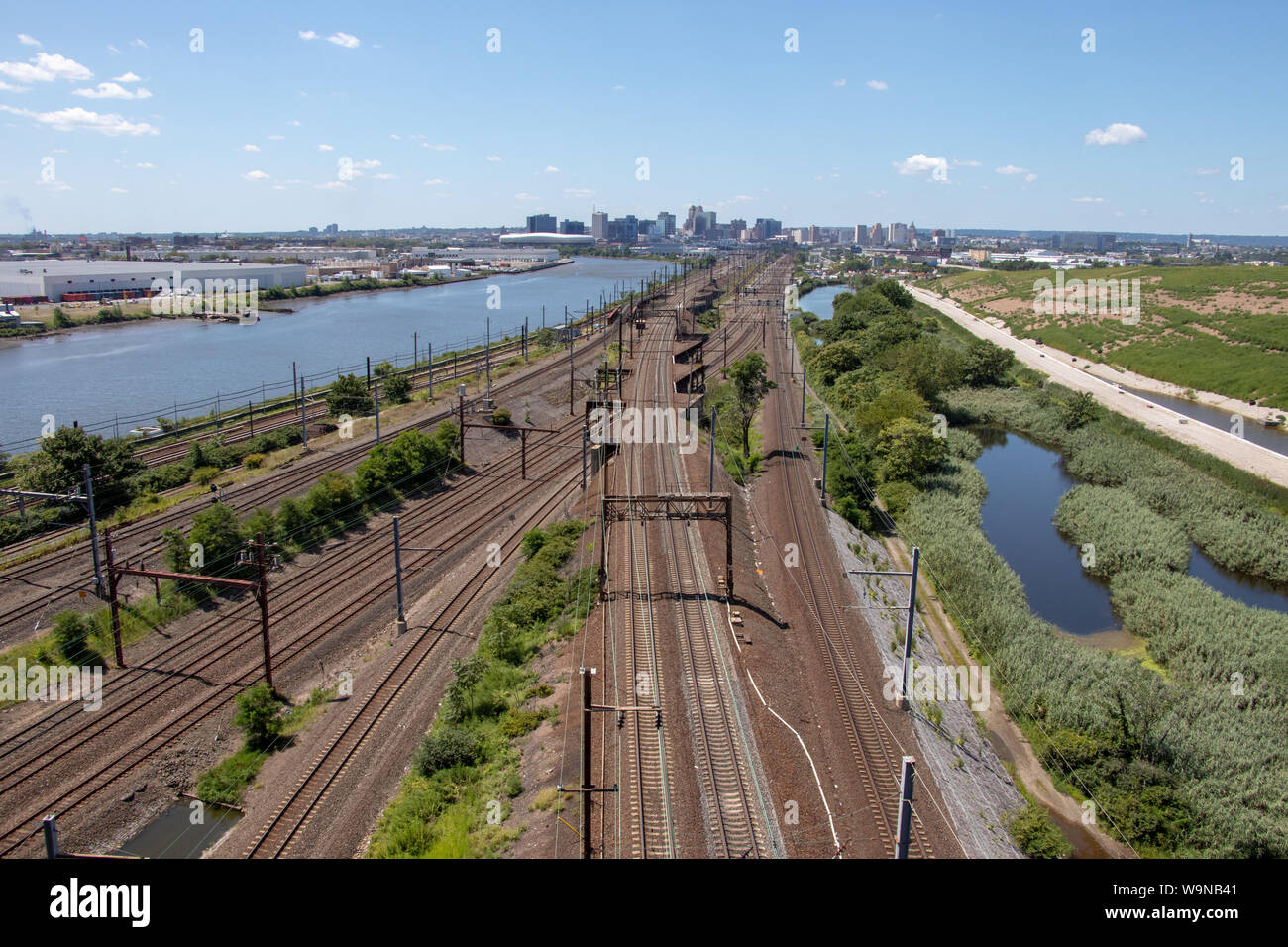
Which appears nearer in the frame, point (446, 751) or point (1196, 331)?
point (446, 751)

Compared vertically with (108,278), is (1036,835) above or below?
below

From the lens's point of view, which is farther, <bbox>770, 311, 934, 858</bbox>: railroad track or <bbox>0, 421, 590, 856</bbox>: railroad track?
<bbox>0, 421, 590, 856</bbox>: railroad track

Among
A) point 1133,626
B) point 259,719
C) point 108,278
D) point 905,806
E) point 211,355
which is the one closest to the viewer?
point 905,806

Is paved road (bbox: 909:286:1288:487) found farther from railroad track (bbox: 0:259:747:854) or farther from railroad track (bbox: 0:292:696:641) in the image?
railroad track (bbox: 0:259:747:854)

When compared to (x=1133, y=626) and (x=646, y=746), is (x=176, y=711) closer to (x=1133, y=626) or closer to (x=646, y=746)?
(x=646, y=746)

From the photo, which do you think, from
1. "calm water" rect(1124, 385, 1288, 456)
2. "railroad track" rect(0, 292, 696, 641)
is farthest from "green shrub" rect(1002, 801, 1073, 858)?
"calm water" rect(1124, 385, 1288, 456)

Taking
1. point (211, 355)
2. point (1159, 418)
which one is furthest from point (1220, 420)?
point (211, 355)
